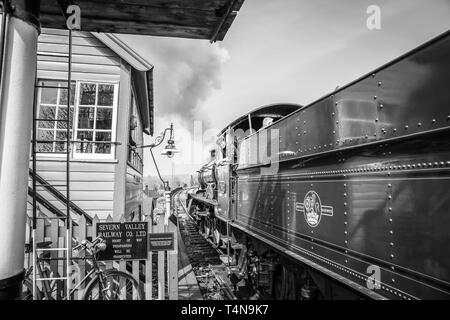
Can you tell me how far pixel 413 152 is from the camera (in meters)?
2.12

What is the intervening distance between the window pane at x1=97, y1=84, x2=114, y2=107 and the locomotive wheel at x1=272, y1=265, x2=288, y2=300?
4.53 meters

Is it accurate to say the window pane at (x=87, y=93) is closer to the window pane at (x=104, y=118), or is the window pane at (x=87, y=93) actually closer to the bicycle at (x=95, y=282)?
the window pane at (x=104, y=118)

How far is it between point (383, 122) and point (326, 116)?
86 centimetres

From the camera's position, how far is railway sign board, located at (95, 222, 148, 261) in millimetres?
4184

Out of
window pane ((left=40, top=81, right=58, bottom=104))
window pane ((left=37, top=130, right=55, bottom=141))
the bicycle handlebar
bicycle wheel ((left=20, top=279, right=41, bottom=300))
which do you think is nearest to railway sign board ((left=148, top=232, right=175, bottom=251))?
the bicycle handlebar

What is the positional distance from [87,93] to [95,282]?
392 cm

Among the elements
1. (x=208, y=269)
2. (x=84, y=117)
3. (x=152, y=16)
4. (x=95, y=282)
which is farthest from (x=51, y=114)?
(x=208, y=269)

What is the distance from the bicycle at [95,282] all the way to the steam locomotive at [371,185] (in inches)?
82.0

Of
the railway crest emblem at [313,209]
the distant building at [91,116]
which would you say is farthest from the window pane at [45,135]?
the railway crest emblem at [313,209]

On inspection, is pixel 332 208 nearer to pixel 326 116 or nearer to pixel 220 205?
pixel 326 116

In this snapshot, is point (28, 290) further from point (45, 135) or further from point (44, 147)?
point (45, 135)

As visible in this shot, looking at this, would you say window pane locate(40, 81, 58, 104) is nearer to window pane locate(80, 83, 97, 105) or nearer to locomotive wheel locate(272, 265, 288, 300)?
window pane locate(80, 83, 97, 105)

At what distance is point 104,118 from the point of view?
6434 mm

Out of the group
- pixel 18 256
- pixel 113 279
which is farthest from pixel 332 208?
pixel 113 279
